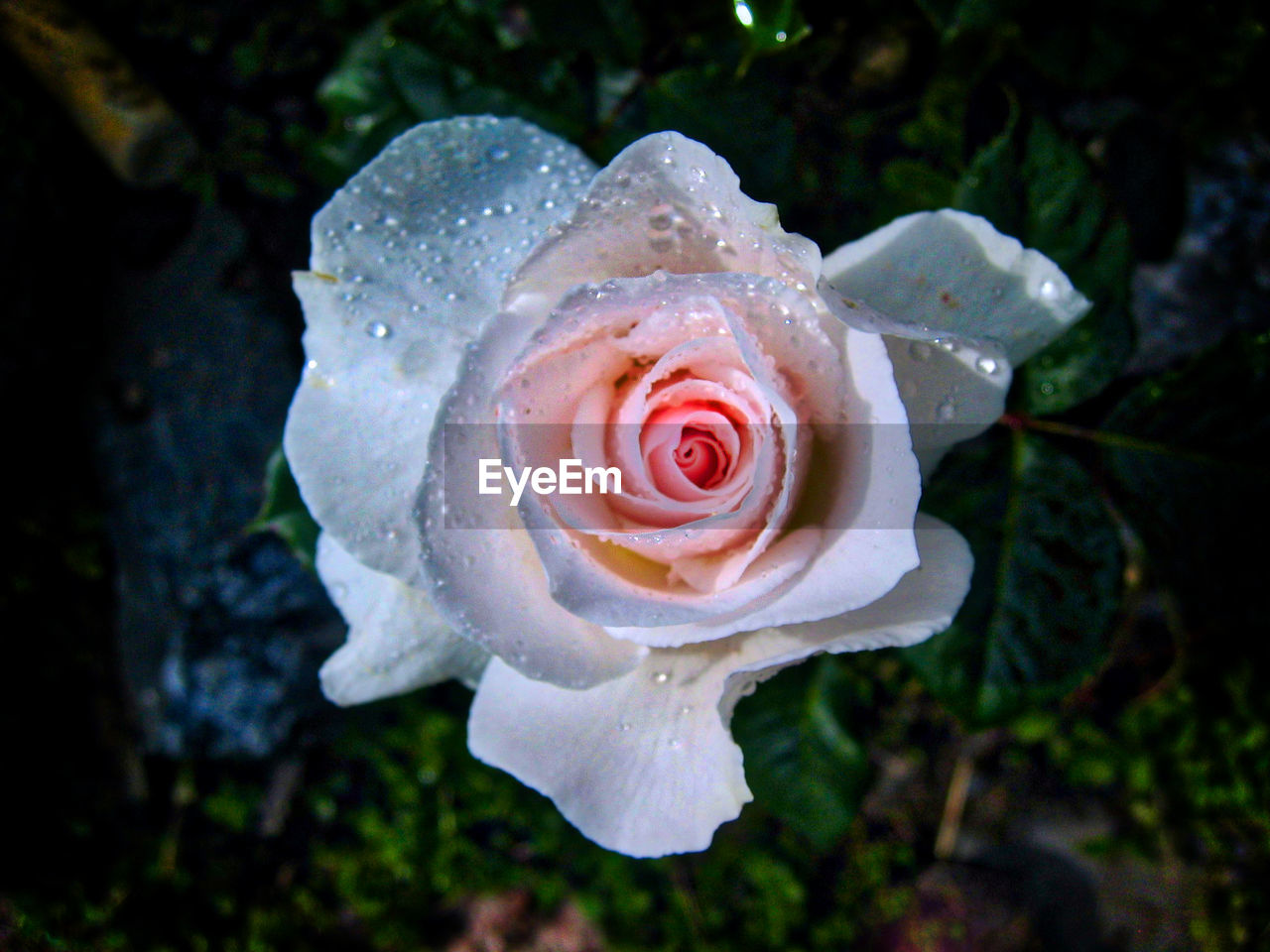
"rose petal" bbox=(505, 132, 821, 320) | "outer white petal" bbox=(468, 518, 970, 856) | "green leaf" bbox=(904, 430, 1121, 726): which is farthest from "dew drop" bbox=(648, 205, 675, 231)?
"green leaf" bbox=(904, 430, 1121, 726)

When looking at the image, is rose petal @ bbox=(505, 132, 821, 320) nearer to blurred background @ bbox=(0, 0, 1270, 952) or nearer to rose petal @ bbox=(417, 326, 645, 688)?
rose petal @ bbox=(417, 326, 645, 688)

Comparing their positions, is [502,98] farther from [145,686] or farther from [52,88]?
[145,686]

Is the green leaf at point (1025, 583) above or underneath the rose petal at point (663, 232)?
underneath

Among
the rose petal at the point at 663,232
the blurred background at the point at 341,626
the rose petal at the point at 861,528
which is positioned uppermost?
the rose petal at the point at 663,232

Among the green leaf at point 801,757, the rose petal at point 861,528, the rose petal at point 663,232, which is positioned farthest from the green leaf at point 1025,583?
the rose petal at point 663,232

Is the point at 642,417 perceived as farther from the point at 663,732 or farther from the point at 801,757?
the point at 801,757

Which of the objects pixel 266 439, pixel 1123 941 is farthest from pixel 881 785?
pixel 266 439

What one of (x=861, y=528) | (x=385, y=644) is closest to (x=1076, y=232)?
(x=861, y=528)

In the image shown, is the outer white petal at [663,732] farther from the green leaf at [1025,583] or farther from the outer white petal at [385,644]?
the green leaf at [1025,583]
